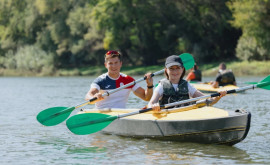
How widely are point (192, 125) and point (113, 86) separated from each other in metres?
2.04

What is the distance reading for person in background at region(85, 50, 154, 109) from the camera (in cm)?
937

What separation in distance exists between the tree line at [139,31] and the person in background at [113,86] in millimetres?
26724

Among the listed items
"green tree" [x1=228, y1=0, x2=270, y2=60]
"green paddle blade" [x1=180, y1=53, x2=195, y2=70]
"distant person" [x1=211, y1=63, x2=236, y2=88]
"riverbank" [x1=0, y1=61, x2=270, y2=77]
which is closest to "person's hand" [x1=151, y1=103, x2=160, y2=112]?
"green paddle blade" [x1=180, y1=53, x2=195, y2=70]

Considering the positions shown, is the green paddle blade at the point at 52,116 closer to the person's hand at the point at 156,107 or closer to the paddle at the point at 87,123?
the paddle at the point at 87,123

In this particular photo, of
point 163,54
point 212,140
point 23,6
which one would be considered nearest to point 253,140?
point 212,140

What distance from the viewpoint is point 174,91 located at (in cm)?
Answer: 848

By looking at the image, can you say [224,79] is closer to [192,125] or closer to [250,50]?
[192,125]

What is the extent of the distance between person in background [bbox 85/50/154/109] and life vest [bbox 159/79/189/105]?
646 mm

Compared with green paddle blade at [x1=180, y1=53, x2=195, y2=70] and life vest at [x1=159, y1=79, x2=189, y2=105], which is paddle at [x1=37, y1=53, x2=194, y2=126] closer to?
green paddle blade at [x1=180, y1=53, x2=195, y2=70]

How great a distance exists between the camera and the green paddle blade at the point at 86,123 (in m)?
8.90

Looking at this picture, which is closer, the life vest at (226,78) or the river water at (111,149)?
the river water at (111,149)

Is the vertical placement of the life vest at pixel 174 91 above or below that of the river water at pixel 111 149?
above

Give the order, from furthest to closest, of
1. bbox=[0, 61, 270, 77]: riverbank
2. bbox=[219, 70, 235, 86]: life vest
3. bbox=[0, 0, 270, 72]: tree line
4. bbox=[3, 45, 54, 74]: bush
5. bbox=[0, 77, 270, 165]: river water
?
bbox=[3, 45, 54, 74]: bush, bbox=[0, 0, 270, 72]: tree line, bbox=[0, 61, 270, 77]: riverbank, bbox=[219, 70, 235, 86]: life vest, bbox=[0, 77, 270, 165]: river water

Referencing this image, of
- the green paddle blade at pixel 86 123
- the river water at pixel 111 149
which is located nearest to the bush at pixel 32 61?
the river water at pixel 111 149
